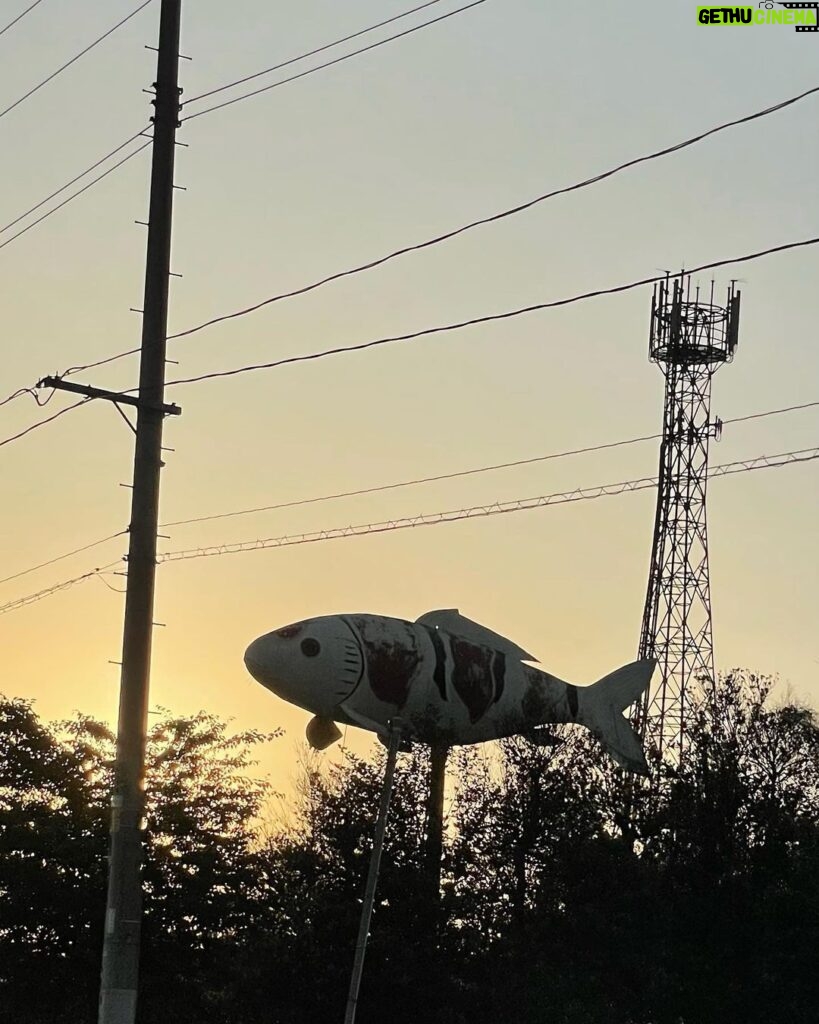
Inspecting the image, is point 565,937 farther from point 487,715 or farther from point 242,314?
point 242,314

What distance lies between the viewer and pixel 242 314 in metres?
23.9

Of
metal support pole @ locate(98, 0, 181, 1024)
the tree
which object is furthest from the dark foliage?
metal support pole @ locate(98, 0, 181, 1024)

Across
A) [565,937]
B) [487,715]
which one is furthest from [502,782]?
[565,937]

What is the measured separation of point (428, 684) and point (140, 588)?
10335 mm

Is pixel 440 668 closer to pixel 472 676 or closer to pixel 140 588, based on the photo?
pixel 472 676

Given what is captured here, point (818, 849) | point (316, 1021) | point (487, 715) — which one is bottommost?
point (316, 1021)

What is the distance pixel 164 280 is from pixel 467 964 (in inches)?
471

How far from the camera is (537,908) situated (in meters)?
27.4

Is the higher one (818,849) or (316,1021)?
(818,849)

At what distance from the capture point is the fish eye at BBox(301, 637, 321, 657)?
94.2ft

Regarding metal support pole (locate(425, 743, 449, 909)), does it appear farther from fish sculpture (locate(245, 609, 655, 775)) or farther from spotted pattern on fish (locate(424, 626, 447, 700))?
spotted pattern on fish (locate(424, 626, 447, 700))

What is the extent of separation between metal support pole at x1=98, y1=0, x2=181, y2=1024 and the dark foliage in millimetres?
7269

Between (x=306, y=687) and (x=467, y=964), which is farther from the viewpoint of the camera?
(x=306, y=687)

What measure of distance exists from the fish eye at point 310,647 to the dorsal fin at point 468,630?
2391 mm
